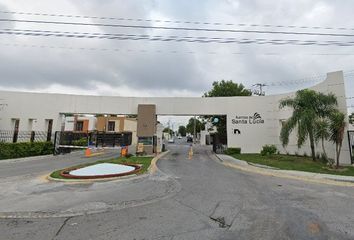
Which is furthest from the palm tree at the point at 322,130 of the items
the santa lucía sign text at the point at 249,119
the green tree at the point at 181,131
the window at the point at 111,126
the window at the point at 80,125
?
the green tree at the point at 181,131

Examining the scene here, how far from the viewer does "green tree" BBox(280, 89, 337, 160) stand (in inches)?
640

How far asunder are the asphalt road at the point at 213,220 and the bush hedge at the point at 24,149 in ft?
50.0

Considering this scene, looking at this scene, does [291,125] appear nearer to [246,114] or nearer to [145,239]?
[246,114]

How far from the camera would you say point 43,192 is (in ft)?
→ 28.1

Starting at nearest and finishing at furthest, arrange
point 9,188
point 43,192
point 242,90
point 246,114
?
point 43,192 < point 9,188 < point 246,114 < point 242,90

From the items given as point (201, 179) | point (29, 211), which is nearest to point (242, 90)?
point (201, 179)

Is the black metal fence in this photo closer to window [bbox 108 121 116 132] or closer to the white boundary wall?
the white boundary wall

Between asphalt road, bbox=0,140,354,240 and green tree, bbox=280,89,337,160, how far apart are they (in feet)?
27.4

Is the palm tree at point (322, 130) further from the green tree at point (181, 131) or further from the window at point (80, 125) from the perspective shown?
the green tree at point (181, 131)

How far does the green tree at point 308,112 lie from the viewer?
16266 mm

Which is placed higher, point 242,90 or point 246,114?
point 242,90

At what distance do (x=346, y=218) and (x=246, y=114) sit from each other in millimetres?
19730

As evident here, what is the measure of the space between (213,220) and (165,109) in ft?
67.2

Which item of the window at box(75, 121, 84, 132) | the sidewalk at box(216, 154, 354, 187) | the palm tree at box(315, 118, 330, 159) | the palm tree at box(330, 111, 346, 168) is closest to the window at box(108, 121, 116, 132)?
the window at box(75, 121, 84, 132)
